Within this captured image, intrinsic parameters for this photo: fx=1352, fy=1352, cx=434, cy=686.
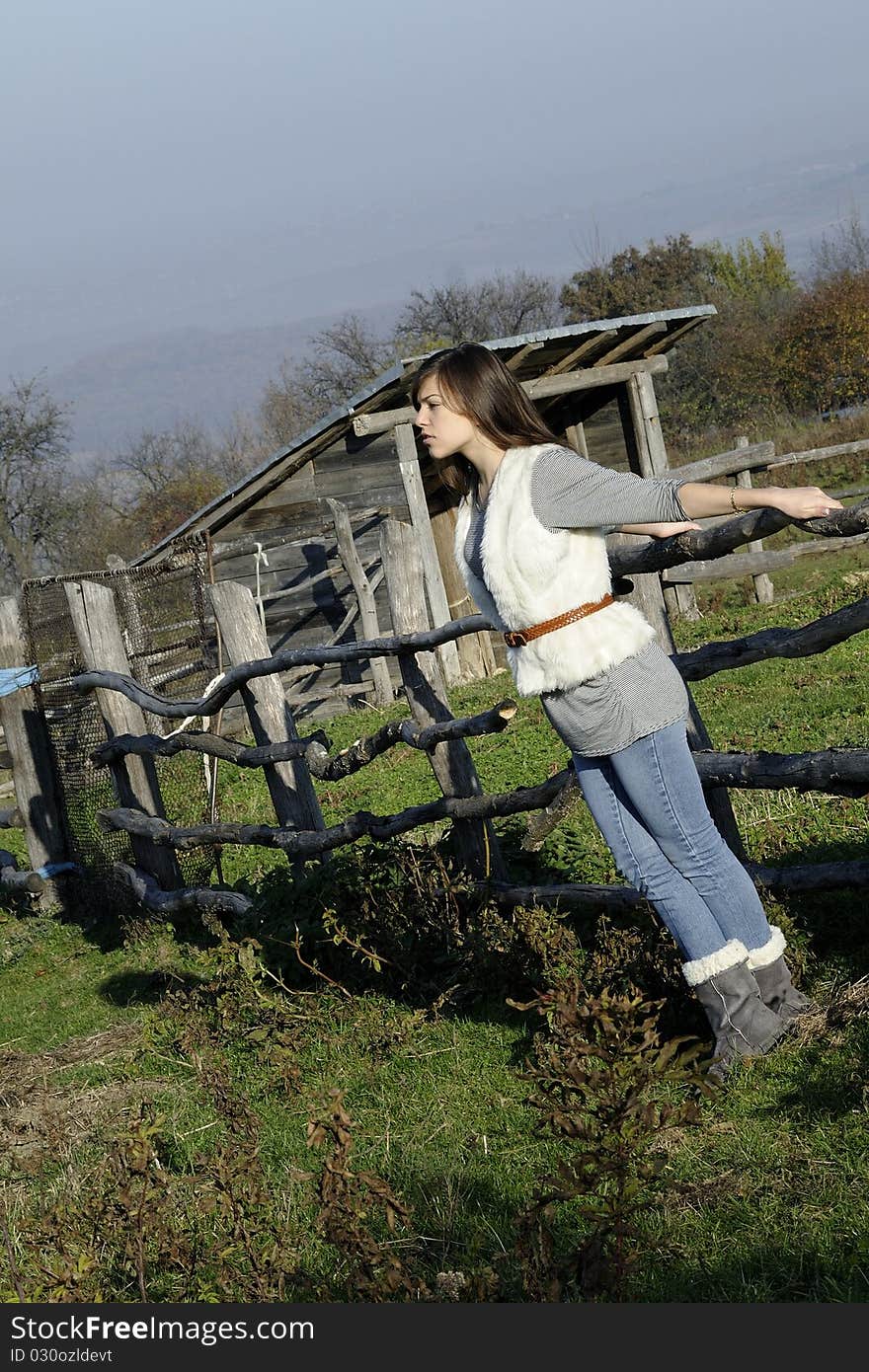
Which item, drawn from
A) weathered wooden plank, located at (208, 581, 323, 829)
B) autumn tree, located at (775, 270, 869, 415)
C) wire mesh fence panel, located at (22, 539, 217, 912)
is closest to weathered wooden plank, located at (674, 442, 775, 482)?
wire mesh fence panel, located at (22, 539, 217, 912)

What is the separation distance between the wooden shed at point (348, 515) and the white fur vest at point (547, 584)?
1115 cm

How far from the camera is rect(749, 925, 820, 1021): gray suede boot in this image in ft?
12.4

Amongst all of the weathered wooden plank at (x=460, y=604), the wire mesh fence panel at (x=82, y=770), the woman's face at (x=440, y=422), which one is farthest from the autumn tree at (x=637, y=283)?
the woman's face at (x=440, y=422)

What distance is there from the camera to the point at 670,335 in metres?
16.2

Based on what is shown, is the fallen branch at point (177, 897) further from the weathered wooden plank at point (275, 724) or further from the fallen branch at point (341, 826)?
the weathered wooden plank at point (275, 724)

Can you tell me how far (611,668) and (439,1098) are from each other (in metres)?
1.50

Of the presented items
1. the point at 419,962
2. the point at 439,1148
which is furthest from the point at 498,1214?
the point at 419,962

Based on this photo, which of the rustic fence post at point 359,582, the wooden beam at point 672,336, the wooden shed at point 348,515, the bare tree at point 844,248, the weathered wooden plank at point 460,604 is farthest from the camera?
the bare tree at point 844,248

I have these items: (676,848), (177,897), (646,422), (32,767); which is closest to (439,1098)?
(676,848)

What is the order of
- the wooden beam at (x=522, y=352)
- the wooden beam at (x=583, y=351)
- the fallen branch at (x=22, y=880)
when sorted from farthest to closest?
the wooden beam at (x=583, y=351)
the wooden beam at (x=522, y=352)
the fallen branch at (x=22, y=880)

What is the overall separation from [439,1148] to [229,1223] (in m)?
0.73

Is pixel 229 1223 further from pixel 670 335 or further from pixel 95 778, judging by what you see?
pixel 670 335

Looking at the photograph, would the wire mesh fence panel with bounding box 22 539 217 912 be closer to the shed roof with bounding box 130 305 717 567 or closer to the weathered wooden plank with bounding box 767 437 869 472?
the shed roof with bounding box 130 305 717 567

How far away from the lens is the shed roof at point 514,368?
46.1 feet
